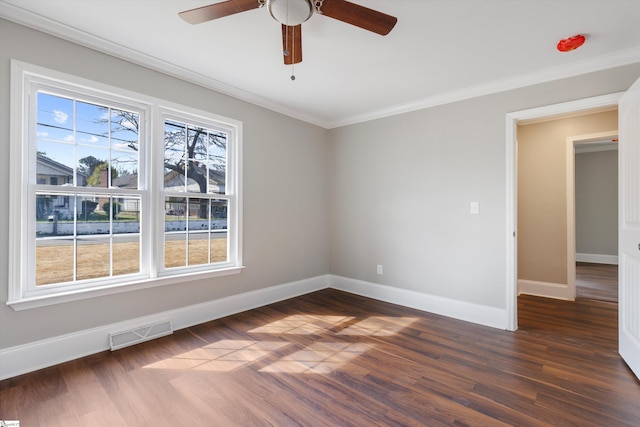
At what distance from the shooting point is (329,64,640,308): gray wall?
3.10 meters

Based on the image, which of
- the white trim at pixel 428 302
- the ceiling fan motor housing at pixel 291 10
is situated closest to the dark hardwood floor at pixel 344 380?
the white trim at pixel 428 302

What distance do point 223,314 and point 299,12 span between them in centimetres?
299

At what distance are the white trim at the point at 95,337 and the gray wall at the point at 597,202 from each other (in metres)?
7.37

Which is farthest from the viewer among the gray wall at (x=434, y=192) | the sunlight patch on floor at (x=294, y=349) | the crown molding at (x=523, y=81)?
the gray wall at (x=434, y=192)

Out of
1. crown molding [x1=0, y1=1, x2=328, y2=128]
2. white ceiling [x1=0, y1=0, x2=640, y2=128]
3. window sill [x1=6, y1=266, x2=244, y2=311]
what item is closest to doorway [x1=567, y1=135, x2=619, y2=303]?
white ceiling [x1=0, y1=0, x2=640, y2=128]

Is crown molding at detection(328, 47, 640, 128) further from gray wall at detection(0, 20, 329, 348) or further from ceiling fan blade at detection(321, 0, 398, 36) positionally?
ceiling fan blade at detection(321, 0, 398, 36)

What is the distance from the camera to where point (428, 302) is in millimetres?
3604

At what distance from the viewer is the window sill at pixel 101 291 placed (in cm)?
214

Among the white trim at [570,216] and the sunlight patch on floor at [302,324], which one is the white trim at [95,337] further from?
the white trim at [570,216]

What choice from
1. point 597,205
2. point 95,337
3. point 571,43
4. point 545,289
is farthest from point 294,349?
point 597,205

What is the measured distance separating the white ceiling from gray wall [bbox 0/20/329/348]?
0.15 meters

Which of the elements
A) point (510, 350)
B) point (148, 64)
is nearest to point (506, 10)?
point (510, 350)

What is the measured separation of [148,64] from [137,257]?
70.6 inches

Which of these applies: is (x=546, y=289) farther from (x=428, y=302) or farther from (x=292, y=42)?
(x=292, y=42)
